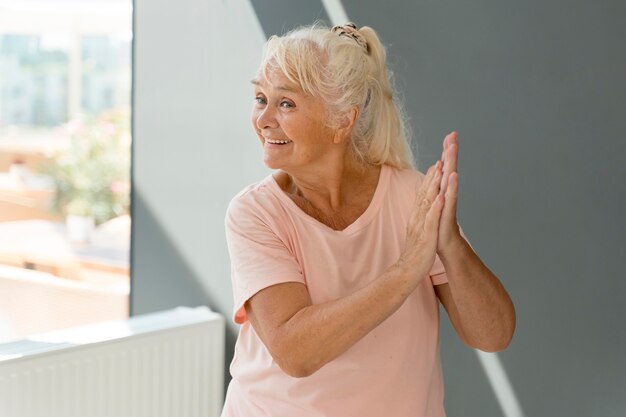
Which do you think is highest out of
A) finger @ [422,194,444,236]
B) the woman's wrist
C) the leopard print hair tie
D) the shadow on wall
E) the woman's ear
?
the leopard print hair tie

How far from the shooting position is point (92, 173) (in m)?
3.57

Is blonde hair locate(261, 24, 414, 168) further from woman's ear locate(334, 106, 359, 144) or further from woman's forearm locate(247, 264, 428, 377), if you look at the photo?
woman's forearm locate(247, 264, 428, 377)

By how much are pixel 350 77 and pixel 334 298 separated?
0.43 meters

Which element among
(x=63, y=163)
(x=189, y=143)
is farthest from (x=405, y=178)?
(x=63, y=163)

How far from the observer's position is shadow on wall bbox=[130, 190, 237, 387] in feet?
11.2

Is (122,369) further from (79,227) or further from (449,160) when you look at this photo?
(449,160)

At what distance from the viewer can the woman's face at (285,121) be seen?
171 centimetres

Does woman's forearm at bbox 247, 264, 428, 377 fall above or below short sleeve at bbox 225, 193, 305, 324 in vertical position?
below

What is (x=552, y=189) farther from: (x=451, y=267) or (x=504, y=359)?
(x=451, y=267)

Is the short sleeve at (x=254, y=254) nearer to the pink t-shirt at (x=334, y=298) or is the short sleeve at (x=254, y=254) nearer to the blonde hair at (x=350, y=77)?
the pink t-shirt at (x=334, y=298)

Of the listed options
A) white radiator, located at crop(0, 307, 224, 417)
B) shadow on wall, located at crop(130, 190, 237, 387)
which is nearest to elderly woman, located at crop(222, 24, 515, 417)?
white radiator, located at crop(0, 307, 224, 417)

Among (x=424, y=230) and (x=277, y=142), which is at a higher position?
(x=277, y=142)

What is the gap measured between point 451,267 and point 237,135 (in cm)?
173

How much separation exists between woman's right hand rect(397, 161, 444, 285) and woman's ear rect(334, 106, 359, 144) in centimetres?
24
